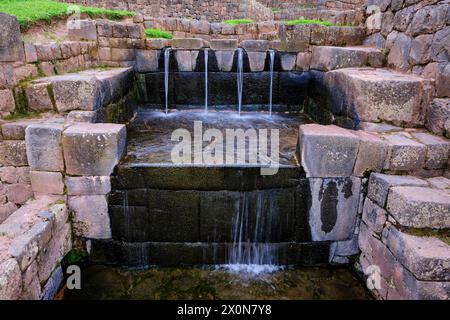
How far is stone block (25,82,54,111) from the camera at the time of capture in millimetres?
3941

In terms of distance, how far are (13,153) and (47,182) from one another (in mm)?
553

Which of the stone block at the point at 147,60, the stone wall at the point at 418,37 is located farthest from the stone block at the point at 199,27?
the stone wall at the point at 418,37

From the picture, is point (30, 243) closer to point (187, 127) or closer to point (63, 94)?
point (63, 94)

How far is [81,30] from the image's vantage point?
5.95 metres

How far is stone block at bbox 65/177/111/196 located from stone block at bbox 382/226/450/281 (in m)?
2.95

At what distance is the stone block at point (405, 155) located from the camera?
3.38m

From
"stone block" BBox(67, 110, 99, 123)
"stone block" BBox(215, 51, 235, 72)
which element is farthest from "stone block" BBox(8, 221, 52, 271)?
"stone block" BBox(215, 51, 235, 72)

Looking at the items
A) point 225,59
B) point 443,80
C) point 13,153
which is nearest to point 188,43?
point 225,59

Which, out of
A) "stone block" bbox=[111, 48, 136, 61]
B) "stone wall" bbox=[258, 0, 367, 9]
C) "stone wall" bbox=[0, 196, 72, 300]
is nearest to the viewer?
"stone wall" bbox=[0, 196, 72, 300]

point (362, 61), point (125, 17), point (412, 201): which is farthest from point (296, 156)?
point (125, 17)

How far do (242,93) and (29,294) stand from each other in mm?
4860

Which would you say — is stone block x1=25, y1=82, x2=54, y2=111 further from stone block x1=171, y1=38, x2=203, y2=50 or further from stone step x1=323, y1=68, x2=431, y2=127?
stone step x1=323, y1=68, x2=431, y2=127

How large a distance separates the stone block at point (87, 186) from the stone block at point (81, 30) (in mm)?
3487

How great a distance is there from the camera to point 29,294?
8.79 feet
